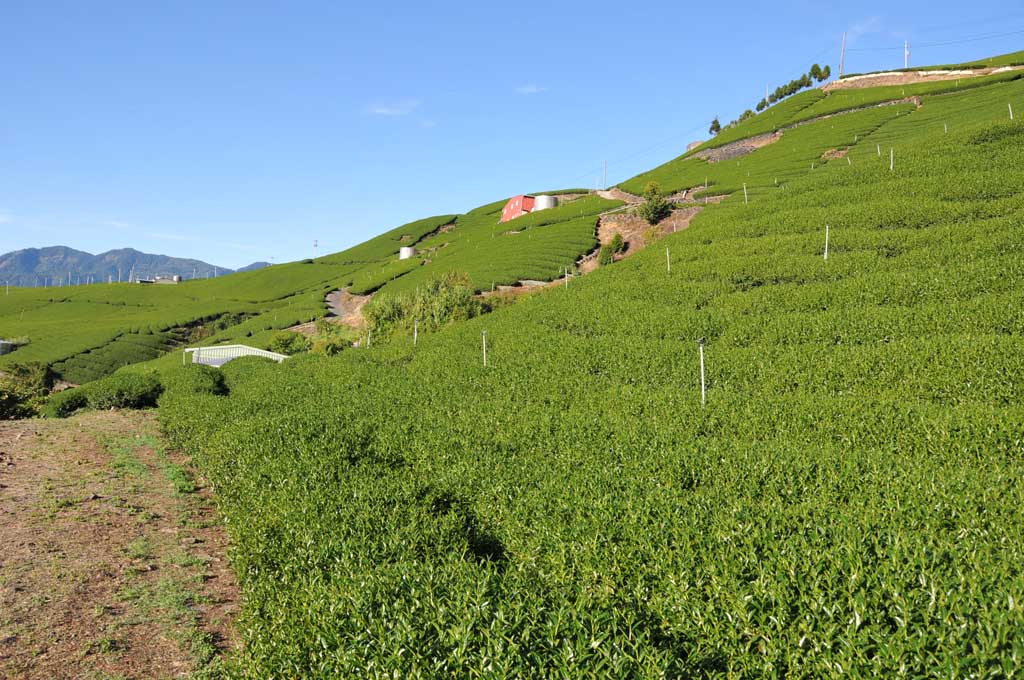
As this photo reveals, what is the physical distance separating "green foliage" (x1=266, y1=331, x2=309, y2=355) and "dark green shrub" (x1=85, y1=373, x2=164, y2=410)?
21424 mm

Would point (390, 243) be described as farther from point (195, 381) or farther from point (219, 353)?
point (195, 381)

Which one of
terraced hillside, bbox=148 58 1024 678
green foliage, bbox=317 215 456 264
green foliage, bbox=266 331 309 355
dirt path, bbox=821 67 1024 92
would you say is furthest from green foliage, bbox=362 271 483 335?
dirt path, bbox=821 67 1024 92

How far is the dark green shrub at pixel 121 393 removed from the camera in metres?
25.9

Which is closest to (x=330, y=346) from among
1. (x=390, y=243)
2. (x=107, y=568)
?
(x=107, y=568)

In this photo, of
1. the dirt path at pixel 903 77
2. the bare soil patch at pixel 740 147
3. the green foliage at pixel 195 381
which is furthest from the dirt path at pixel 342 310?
the dirt path at pixel 903 77

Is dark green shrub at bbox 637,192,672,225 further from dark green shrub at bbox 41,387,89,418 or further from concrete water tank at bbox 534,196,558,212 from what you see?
dark green shrub at bbox 41,387,89,418

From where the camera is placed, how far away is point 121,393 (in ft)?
85.9

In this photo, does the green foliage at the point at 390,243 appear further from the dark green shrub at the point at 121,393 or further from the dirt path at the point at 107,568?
the dirt path at the point at 107,568

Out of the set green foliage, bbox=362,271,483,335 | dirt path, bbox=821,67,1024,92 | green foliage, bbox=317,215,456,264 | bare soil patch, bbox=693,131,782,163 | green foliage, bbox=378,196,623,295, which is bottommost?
green foliage, bbox=362,271,483,335

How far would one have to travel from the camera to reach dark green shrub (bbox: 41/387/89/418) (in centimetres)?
2514

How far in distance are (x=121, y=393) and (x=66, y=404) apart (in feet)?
7.05

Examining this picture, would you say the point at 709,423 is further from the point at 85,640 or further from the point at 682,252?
the point at 682,252

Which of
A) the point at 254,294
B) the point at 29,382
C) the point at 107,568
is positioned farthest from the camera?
the point at 254,294

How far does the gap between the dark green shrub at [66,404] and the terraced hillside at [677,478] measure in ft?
13.6
